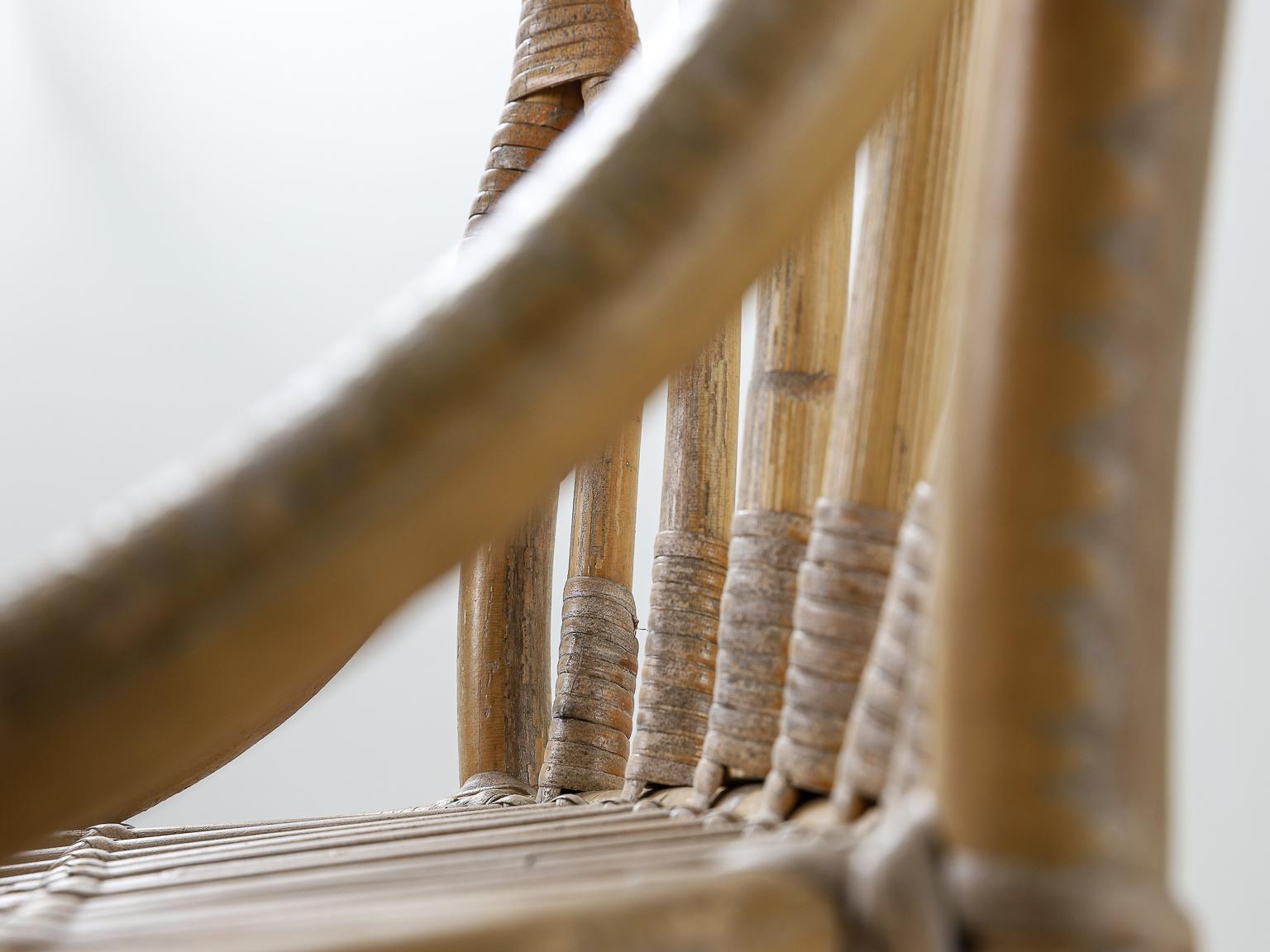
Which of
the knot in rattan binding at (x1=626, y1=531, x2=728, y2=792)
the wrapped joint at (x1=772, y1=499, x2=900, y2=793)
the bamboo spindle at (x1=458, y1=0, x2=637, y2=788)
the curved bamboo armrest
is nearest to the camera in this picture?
the curved bamboo armrest

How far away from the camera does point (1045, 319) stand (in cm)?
11

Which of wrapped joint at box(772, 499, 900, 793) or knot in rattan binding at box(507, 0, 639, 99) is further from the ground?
knot in rattan binding at box(507, 0, 639, 99)

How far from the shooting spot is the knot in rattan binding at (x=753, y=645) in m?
0.26

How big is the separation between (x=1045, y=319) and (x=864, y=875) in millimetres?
56

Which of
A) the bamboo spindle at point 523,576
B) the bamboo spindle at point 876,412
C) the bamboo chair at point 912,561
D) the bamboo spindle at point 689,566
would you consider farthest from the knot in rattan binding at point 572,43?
the bamboo chair at point 912,561

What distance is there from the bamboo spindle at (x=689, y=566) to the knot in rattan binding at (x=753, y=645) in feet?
0.18

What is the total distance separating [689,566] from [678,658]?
0.03 m

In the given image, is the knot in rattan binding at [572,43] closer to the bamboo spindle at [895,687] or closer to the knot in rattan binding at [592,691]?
the knot in rattan binding at [592,691]

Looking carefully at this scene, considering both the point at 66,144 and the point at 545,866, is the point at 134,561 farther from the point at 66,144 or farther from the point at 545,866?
the point at 66,144

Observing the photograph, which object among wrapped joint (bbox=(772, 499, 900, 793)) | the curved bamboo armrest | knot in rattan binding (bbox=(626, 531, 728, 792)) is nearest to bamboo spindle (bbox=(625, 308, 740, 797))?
knot in rattan binding (bbox=(626, 531, 728, 792))

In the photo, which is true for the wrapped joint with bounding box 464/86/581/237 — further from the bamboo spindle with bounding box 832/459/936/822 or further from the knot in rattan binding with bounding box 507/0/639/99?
the bamboo spindle with bounding box 832/459/936/822

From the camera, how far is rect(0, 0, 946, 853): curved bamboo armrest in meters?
0.10

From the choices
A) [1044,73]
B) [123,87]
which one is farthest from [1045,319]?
[123,87]

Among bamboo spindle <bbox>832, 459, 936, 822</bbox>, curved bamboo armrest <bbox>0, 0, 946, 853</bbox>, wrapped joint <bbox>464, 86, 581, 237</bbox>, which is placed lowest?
bamboo spindle <bbox>832, 459, 936, 822</bbox>
